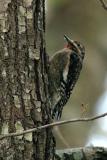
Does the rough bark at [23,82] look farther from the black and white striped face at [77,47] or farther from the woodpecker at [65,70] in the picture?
the black and white striped face at [77,47]

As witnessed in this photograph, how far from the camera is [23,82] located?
15.4 ft

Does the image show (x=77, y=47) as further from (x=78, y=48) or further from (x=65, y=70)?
(x=65, y=70)

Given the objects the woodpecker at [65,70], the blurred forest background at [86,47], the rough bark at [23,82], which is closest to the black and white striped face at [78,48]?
the woodpecker at [65,70]

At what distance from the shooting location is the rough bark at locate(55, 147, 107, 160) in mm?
5246

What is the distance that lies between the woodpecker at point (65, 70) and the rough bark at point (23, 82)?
1376 mm

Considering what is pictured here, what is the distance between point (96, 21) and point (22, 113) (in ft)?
15.2

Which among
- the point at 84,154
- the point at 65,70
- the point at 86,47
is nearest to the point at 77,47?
the point at 65,70

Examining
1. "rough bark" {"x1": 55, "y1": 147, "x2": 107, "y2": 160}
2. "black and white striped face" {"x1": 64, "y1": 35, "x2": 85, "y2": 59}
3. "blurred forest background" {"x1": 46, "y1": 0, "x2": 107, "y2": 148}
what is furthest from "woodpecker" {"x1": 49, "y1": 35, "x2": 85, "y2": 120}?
"blurred forest background" {"x1": 46, "y1": 0, "x2": 107, "y2": 148}

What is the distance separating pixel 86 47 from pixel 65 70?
2426 millimetres

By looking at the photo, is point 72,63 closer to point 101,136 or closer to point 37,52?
point 37,52

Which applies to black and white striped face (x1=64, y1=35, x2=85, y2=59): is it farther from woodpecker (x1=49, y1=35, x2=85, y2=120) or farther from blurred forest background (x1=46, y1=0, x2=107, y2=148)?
blurred forest background (x1=46, y1=0, x2=107, y2=148)

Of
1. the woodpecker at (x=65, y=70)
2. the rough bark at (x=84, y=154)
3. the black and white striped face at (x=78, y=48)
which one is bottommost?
the rough bark at (x=84, y=154)

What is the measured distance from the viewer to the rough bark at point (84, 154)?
525 cm

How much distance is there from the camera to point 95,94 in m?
8.66
